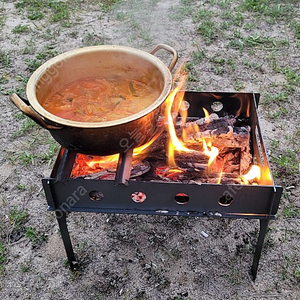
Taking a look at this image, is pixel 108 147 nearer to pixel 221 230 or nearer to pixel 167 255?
pixel 167 255

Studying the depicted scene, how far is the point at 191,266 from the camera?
276 cm

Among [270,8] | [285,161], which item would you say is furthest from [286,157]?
[270,8]

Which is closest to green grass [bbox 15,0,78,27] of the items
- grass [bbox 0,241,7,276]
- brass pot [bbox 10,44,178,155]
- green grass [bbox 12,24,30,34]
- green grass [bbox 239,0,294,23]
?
green grass [bbox 12,24,30,34]

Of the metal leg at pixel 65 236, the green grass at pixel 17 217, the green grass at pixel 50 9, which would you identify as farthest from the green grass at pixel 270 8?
the metal leg at pixel 65 236

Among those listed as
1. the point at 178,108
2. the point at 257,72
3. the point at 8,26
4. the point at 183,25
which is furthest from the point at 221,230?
the point at 8,26

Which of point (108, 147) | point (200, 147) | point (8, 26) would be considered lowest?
point (8, 26)

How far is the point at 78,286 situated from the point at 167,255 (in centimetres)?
65

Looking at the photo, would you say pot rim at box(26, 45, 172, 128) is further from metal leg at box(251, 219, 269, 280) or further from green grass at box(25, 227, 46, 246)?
green grass at box(25, 227, 46, 246)

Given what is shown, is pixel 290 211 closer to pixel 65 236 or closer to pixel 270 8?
pixel 65 236

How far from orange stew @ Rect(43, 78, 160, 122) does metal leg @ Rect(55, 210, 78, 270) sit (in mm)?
615

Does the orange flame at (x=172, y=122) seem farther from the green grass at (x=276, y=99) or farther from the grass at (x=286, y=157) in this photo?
the green grass at (x=276, y=99)

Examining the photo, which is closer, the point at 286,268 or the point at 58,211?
the point at 58,211

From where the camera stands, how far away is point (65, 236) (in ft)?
8.43

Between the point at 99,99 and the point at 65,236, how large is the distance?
910 mm
